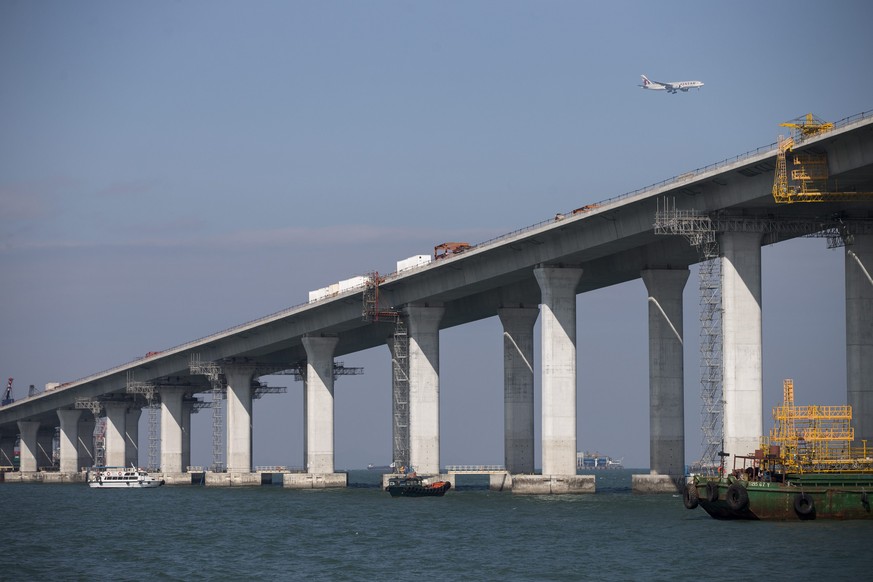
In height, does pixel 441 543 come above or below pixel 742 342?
below

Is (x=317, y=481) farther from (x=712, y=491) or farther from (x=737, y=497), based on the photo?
(x=737, y=497)

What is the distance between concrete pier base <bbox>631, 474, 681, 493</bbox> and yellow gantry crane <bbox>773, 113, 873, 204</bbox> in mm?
34836

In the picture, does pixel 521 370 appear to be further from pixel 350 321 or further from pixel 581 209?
pixel 581 209

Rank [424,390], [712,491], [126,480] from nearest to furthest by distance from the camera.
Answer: [712,491] < [424,390] < [126,480]

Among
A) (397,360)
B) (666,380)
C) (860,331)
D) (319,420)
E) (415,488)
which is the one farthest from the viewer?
(319,420)

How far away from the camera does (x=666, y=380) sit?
115688 mm

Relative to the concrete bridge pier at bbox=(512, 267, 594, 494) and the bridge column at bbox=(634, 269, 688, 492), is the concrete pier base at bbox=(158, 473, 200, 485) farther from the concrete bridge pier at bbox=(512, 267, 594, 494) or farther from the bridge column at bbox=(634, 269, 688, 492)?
the bridge column at bbox=(634, 269, 688, 492)

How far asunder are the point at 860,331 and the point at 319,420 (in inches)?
2841

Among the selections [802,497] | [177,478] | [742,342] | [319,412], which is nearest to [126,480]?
[177,478]

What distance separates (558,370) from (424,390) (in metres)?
23.8

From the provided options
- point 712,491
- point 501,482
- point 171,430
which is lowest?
point 501,482

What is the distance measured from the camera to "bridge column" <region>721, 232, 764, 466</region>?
9281 centimetres

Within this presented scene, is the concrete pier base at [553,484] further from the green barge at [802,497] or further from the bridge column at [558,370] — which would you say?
the green barge at [802,497]

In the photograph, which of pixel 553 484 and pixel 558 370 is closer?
pixel 553 484
